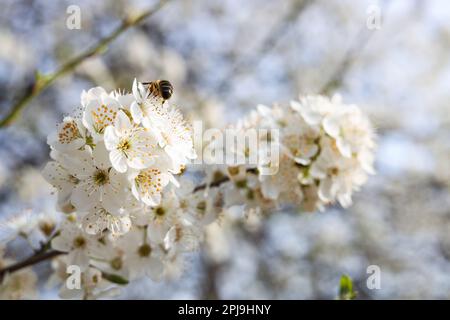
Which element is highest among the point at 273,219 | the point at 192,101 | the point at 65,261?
the point at 192,101

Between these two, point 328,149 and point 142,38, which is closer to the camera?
point 328,149

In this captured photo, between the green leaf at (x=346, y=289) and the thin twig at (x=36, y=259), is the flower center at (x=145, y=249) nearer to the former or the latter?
the thin twig at (x=36, y=259)

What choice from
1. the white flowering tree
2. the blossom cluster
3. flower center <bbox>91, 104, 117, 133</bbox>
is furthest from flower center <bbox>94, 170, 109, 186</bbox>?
the blossom cluster

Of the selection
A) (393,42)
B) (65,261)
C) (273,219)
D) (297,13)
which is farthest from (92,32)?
(65,261)

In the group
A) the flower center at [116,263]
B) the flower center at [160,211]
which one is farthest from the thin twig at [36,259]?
the flower center at [160,211]

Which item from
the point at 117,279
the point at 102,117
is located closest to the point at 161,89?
the point at 102,117

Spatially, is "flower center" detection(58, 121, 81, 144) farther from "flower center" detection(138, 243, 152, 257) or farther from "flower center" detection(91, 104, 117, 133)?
"flower center" detection(138, 243, 152, 257)

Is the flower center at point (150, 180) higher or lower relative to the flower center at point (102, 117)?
lower
